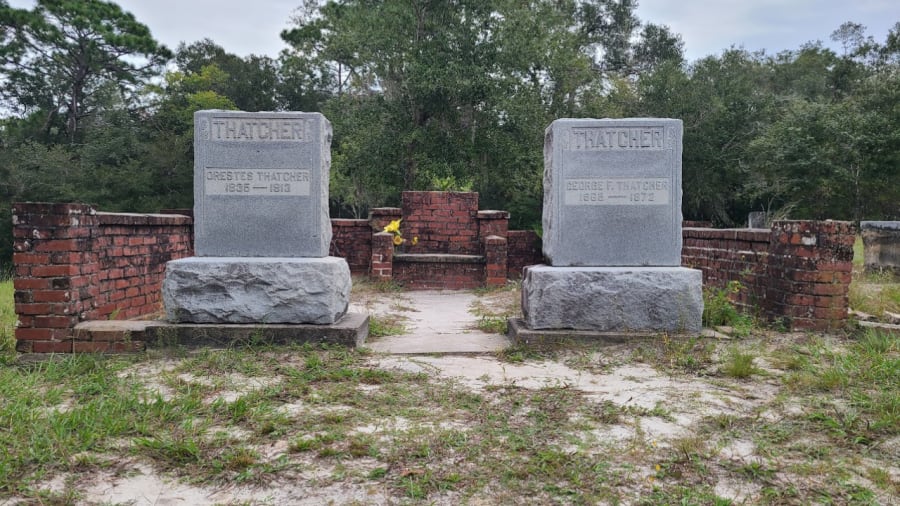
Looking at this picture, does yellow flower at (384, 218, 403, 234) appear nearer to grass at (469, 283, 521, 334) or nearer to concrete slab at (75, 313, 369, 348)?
grass at (469, 283, 521, 334)

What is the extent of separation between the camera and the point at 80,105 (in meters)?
25.5

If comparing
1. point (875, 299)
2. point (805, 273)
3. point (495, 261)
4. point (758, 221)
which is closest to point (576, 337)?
point (805, 273)

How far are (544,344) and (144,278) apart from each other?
3.67 m

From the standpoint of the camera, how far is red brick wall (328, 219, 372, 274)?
10555 mm

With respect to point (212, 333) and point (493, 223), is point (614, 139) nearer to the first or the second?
point (212, 333)

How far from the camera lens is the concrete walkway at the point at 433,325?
4.33 meters

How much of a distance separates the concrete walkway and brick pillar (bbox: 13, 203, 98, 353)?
6.69 ft

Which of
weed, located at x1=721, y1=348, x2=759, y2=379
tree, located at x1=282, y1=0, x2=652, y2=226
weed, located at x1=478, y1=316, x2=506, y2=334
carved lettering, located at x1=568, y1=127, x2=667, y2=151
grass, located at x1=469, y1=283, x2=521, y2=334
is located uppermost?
tree, located at x1=282, y1=0, x2=652, y2=226

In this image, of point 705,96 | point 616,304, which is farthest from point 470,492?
point 705,96

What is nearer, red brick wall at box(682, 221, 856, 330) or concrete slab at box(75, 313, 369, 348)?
concrete slab at box(75, 313, 369, 348)

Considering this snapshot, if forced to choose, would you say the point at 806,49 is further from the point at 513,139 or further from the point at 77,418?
the point at 77,418

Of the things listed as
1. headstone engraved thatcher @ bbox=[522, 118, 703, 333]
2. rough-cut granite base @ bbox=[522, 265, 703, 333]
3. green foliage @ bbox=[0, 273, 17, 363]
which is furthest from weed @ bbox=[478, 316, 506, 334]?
green foliage @ bbox=[0, 273, 17, 363]

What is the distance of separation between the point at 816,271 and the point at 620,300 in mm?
1551

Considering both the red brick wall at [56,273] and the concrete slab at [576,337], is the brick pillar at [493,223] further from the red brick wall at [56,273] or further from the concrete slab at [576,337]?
the red brick wall at [56,273]
